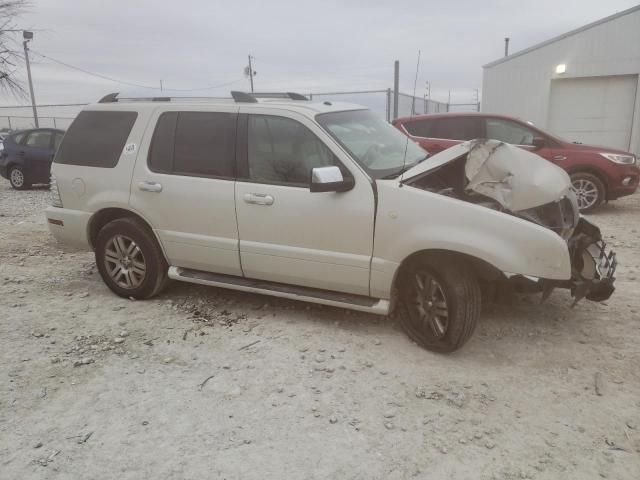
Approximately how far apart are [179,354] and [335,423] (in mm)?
1439

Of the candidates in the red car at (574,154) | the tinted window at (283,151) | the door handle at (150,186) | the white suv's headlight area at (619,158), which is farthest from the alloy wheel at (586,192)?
the door handle at (150,186)

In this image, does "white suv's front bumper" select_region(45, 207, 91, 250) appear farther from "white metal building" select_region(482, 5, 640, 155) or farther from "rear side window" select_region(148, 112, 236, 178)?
"white metal building" select_region(482, 5, 640, 155)

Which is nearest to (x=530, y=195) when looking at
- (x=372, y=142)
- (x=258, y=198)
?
(x=372, y=142)

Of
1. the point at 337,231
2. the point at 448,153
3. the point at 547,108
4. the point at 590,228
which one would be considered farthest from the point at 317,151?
the point at 547,108

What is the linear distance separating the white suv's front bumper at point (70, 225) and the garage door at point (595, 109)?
51.9 ft

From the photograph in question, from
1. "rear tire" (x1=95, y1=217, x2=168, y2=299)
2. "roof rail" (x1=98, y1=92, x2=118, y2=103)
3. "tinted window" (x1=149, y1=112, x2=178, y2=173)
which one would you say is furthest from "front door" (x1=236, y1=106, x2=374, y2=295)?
"roof rail" (x1=98, y1=92, x2=118, y2=103)

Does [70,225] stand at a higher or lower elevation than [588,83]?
lower

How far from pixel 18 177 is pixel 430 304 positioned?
1208 cm

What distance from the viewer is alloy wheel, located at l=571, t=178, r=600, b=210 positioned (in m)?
8.34

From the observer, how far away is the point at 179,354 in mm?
3789

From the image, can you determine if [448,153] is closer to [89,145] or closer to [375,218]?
[375,218]

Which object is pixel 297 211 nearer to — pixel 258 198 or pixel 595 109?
pixel 258 198

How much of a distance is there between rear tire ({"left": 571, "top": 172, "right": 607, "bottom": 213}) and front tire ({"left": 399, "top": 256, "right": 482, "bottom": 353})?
19.2 ft

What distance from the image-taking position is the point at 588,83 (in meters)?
16.2
